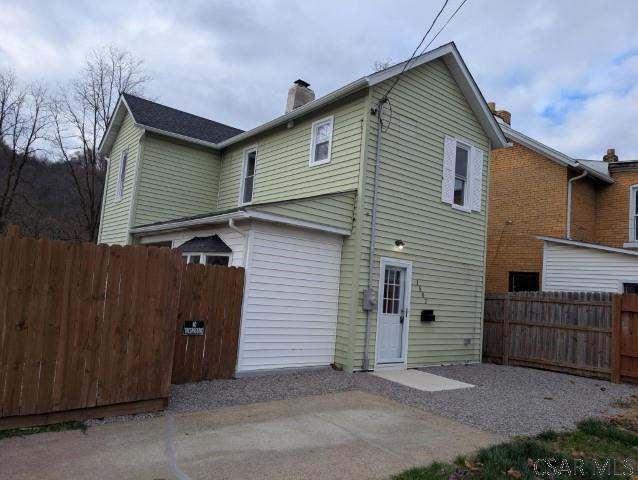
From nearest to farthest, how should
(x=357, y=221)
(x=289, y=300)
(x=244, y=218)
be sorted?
(x=244, y=218) → (x=289, y=300) → (x=357, y=221)

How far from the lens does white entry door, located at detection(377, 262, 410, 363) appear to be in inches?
399

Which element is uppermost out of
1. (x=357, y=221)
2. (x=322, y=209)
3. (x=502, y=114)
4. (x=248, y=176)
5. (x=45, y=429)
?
(x=502, y=114)

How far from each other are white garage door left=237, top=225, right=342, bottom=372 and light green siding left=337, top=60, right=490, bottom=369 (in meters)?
0.54

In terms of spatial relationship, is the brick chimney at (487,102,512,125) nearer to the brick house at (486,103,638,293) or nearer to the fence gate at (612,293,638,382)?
the brick house at (486,103,638,293)

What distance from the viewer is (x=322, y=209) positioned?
31.0 feet

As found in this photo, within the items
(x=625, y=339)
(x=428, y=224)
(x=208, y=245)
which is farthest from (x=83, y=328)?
(x=625, y=339)

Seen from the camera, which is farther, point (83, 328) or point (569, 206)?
point (569, 206)

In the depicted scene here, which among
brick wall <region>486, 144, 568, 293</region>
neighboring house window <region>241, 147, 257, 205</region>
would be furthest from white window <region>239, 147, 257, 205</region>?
brick wall <region>486, 144, 568, 293</region>

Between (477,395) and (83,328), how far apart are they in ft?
20.3

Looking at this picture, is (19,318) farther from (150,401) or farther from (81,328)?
(150,401)

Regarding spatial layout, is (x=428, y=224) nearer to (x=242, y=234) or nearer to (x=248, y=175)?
(x=242, y=234)

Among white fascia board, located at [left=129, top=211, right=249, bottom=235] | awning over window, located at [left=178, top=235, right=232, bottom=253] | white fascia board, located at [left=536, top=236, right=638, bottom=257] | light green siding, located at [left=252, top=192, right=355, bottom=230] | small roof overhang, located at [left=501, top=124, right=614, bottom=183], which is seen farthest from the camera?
small roof overhang, located at [left=501, top=124, right=614, bottom=183]

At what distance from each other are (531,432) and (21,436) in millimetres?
5792

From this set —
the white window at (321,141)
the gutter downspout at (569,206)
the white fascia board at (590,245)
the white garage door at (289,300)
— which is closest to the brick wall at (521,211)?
the gutter downspout at (569,206)
